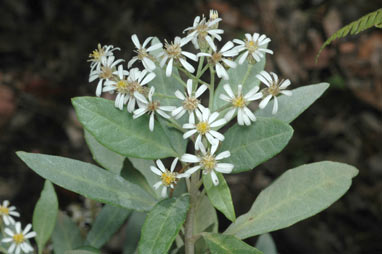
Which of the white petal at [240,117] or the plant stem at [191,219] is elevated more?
the white petal at [240,117]

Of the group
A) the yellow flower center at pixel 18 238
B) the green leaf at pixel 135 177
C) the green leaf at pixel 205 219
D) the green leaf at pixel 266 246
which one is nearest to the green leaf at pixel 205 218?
the green leaf at pixel 205 219

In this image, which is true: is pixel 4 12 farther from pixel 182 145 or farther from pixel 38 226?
pixel 182 145

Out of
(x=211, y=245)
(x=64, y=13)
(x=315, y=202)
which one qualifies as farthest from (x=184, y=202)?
(x=64, y=13)

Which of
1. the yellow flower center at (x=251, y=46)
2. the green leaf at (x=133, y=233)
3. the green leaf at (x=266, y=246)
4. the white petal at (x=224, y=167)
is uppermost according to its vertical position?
the yellow flower center at (x=251, y=46)

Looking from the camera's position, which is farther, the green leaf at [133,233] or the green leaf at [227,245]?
the green leaf at [133,233]

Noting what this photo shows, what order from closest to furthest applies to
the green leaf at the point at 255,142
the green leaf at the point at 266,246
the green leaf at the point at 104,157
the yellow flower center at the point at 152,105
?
the green leaf at the point at 255,142
the yellow flower center at the point at 152,105
the green leaf at the point at 104,157
the green leaf at the point at 266,246

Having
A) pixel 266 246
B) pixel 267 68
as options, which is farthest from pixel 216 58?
pixel 267 68

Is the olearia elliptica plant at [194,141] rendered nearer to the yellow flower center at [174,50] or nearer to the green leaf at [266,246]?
the yellow flower center at [174,50]

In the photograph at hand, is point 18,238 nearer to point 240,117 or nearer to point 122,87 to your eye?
point 122,87
